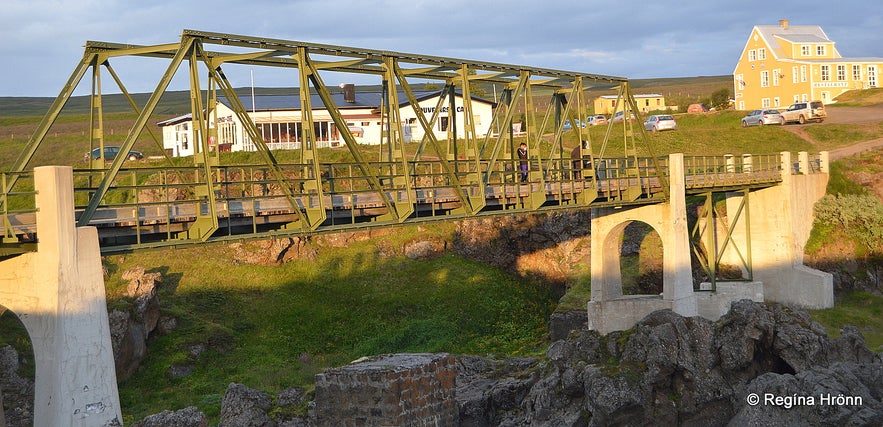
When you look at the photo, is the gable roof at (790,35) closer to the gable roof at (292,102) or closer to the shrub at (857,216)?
the gable roof at (292,102)

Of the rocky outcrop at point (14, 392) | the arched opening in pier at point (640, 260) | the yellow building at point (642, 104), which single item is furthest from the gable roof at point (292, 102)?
the rocky outcrop at point (14, 392)

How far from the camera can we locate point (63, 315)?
2036 centimetres

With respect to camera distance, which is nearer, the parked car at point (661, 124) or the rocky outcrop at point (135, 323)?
the rocky outcrop at point (135, 323)

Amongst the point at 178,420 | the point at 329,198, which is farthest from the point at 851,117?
the point at 178,420

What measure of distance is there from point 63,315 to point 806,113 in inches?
2475

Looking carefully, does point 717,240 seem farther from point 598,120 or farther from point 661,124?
point 598,120

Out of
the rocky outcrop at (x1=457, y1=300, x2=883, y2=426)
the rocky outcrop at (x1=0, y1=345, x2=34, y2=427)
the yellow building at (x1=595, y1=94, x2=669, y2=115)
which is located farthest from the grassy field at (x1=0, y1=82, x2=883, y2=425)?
the yellow building at (x1=595, y1=94, x2=669, y2=115)

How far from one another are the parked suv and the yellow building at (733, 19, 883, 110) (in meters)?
13.4

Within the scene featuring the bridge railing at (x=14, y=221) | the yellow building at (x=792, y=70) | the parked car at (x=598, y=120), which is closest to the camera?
the bridge railing at (x=14, y=221)

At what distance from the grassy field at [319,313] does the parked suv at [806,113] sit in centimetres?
3184

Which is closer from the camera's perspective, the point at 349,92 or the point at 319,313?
the point at 319,313

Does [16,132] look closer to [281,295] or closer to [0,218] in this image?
[281,295]

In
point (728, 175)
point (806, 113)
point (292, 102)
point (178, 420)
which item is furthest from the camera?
point (806, 113)

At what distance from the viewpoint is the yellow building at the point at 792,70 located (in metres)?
85.9
